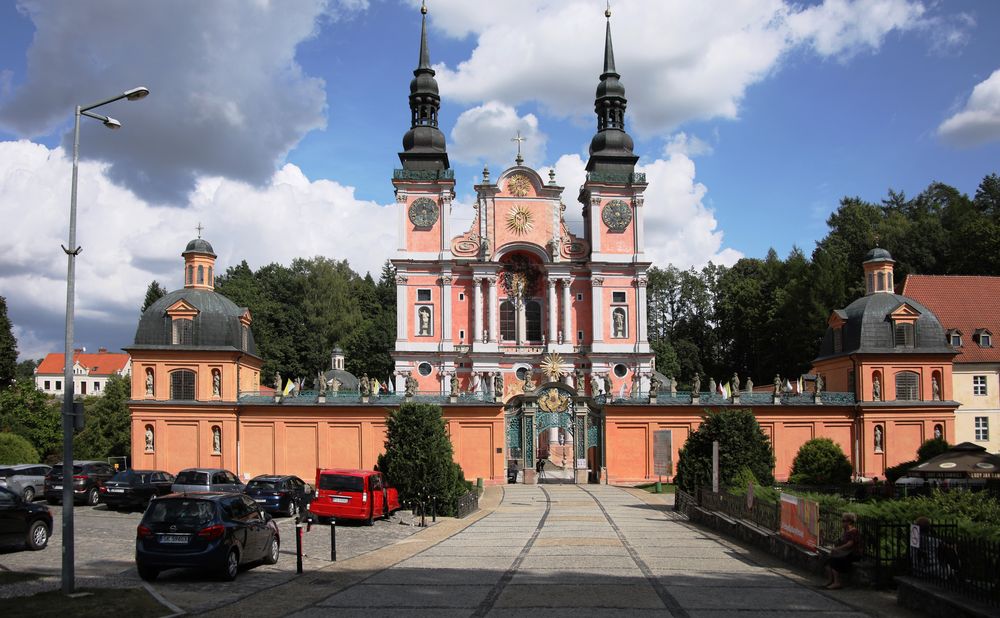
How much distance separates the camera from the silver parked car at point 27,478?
33.1 meters

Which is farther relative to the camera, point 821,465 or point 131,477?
point 821,465

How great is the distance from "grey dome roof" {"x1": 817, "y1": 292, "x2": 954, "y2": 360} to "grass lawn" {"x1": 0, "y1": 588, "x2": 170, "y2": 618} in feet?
128

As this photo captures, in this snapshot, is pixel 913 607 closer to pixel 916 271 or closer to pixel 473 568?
pixel 473 568

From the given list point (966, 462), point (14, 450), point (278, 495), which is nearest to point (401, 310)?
point (14, 450)

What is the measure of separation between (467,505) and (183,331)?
18.7 m

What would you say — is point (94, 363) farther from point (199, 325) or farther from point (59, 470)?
point (59, 470)

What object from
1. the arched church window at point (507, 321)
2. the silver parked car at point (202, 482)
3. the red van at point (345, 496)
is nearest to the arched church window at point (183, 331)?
the silver parked car at point (202, 482)

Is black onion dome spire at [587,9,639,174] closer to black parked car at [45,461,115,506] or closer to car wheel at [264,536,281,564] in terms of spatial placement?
black parked car at [45,461,115,506]

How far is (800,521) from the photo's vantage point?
18.6 metres

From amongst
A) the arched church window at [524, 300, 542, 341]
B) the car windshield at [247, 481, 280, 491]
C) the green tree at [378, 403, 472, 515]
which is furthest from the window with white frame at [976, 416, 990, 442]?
the car windshield at [247, 481, 280, 491]

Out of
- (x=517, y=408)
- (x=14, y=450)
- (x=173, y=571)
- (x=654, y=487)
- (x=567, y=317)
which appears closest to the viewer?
(x=173, y=571)

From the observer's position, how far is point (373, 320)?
96938 millimetres

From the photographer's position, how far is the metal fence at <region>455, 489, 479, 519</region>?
30777 millimetres

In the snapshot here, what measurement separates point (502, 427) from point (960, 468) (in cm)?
2064
